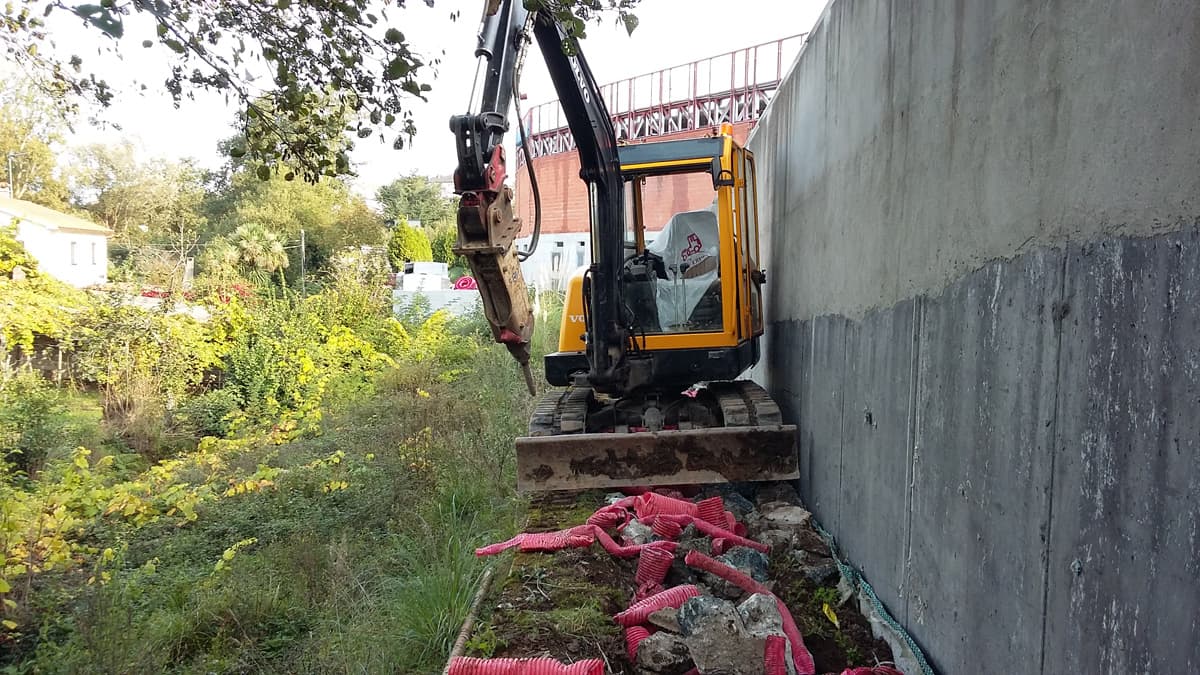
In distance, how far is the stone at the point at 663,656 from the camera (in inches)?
125

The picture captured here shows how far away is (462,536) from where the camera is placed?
6.10 meters

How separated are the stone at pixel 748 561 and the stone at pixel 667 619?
678 mm

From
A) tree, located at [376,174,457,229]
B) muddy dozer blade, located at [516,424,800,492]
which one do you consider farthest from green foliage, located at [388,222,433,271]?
muddy dozer blade, located at [516,424,800,492]

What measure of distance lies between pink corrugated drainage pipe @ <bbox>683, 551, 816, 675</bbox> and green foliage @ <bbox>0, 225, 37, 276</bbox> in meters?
13.4

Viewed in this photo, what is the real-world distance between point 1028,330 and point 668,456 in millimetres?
3627

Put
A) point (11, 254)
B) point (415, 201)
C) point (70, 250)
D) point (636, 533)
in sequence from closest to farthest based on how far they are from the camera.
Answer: point (636, 533) < point (11, 254) < point (70, 250) < point (415, 201)

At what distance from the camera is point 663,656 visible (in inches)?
127

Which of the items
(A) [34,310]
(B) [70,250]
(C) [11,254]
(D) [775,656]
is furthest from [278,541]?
(B) [70,250]

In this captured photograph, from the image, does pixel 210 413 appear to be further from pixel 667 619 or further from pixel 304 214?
pixel 304 214

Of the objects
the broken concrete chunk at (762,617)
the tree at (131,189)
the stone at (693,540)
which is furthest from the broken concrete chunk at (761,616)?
the tree at (131,189)

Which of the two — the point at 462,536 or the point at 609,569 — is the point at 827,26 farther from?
the point at 462,536

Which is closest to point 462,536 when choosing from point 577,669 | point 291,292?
point 577,669

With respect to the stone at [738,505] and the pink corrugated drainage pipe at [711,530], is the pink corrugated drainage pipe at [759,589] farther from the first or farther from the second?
the stone at [738,505]

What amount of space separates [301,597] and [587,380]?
2879 mm
